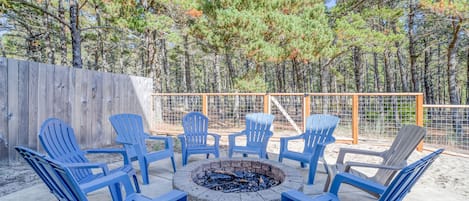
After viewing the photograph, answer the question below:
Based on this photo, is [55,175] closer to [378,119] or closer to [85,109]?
[85,109]

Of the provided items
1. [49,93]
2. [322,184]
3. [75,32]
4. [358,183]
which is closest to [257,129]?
[322,184]

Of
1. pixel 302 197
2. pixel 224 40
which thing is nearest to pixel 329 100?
pixel 224 40

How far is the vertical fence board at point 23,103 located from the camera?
12.2 feet

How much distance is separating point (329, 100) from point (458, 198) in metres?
3.85

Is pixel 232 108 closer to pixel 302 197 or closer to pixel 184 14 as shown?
pixel 184 14

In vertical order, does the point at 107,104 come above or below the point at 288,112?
above

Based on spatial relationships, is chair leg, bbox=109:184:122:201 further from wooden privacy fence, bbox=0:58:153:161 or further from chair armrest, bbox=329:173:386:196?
wooden privacy fence, bbox=0:58:153:161

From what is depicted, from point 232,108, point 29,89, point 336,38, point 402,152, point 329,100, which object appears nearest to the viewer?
point 402,152

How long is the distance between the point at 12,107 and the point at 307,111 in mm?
5158

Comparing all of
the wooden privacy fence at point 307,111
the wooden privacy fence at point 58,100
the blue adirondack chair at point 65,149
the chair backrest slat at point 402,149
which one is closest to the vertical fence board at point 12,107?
the wooden privacy fence at point 58,100

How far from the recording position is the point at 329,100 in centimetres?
640

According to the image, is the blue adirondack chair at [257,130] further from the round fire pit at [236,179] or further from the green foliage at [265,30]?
the green foliage at [265,30]

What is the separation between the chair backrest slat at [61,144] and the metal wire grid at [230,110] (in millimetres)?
3994

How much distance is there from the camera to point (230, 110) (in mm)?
6875
